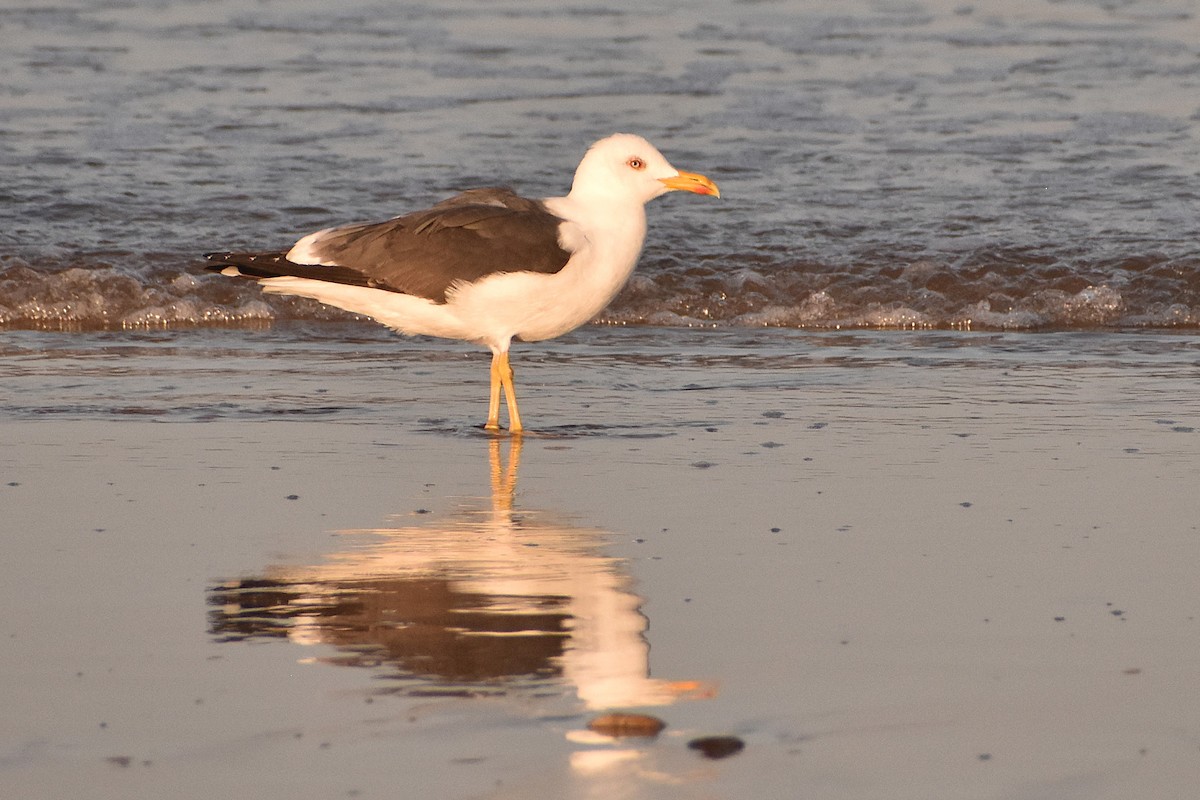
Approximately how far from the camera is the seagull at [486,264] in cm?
661

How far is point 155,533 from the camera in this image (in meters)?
4.91

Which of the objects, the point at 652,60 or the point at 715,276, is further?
the point at 652,60

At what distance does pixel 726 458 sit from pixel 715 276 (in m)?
4.38

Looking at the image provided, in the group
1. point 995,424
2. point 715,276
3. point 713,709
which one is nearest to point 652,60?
point 715,276

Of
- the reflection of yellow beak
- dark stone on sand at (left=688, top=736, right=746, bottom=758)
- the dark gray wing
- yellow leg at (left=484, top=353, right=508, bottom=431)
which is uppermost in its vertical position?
the reflection of yellow beak

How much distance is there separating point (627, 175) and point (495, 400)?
1.02 meters

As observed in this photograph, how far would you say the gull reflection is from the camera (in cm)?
368

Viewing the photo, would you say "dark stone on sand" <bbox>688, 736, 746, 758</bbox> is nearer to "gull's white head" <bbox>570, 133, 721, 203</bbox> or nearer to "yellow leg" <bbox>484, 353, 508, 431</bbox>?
"yellow leg" <bbox>484, 353, 508, 431</bbox>

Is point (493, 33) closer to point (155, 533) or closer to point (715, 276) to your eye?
point (715, 276)

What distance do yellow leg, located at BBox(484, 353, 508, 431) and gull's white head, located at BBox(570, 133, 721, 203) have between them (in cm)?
70

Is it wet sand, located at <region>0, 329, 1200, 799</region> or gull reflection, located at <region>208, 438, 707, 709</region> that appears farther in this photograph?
gull reflection, located at <region>208, 438, 707, 709</region>

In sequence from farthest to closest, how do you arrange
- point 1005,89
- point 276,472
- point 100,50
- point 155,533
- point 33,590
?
1. point 100,50
2. point 1005,89
3. point 276,472
4. point 155,533
5. point 33,590

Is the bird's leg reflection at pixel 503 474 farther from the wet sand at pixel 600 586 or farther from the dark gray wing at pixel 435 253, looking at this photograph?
the dark gray wing at pixel 435 253

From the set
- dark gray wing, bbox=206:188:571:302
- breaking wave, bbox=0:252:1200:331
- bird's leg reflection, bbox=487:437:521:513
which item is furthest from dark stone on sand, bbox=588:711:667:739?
breaking wave, bbox=0:252:1200:331
